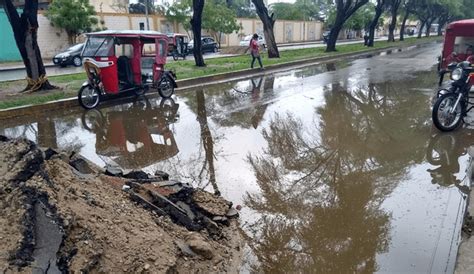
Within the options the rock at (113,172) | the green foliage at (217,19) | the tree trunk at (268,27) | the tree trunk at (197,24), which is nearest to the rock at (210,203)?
the rock at (113,172)

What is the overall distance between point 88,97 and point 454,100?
332 inches

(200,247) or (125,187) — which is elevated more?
(125,187)

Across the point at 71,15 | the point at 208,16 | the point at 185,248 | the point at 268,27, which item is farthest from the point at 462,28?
the point at 208,16

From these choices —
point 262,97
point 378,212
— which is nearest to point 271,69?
point 262,97

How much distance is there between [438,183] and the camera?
543 cm

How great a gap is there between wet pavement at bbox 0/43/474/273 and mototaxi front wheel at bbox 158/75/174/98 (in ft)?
Answer: 1.50

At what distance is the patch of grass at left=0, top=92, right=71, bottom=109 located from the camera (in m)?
9.95

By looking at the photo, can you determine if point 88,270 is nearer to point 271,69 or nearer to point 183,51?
point 271,69

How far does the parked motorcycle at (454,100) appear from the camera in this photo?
7699 mm

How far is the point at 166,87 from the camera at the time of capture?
12000 millimetres

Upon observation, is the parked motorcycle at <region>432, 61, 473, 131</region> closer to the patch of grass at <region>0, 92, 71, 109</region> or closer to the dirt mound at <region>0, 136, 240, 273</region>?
the dirt mound at <region>0, 136, 240, 273</region>

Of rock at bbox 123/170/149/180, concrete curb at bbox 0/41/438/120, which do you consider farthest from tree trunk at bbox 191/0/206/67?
rock at bbox 123/170/149/180

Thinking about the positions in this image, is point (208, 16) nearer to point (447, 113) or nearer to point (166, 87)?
point (166, 87)

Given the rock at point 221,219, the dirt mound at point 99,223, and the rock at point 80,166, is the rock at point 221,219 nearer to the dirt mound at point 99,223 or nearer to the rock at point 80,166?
the dirt mound at point 99,223
